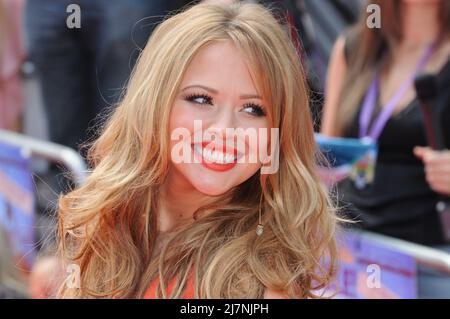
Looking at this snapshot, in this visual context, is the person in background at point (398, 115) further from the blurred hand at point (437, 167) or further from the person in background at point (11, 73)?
the person in background at point (11, 73)

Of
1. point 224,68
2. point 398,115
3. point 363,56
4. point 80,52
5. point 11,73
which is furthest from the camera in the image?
point 11,73

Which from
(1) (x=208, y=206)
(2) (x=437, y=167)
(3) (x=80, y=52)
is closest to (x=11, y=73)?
(3) (x=80, y=52)

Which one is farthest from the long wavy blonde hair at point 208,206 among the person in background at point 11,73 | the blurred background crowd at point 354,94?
the person in background at point 11,73

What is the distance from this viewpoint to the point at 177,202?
1.56m

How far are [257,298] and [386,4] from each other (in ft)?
2.97

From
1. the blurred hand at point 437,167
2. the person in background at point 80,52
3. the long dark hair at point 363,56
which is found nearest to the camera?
the person in background at point 80,52

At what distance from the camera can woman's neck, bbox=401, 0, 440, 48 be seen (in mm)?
2182

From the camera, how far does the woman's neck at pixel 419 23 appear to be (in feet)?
7.16

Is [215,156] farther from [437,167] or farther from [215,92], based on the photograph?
[437,167]

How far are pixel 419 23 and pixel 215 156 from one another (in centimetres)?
90

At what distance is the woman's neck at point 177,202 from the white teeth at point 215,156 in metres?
0.06

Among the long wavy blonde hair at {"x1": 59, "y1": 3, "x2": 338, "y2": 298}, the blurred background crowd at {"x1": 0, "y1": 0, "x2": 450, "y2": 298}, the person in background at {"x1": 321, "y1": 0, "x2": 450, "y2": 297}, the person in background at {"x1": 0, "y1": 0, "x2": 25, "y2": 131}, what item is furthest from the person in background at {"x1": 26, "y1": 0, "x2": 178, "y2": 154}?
the person in background at {"x1": 321, "y1": 0, "x2": 450, "y2": 297}

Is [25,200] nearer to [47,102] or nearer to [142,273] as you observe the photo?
[47,102]
